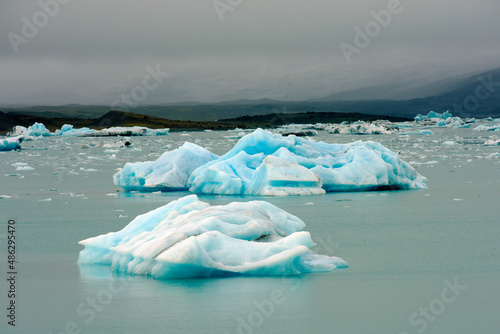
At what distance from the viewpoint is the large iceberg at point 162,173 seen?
11.1 metres

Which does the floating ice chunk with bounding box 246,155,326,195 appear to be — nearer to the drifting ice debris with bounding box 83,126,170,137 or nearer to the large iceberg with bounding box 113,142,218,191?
the large iceberg with bounding box 113,142,218,191

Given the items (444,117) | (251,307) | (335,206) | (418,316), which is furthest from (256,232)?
(444,117)

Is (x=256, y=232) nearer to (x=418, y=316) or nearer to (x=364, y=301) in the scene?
(x=364, y=301)

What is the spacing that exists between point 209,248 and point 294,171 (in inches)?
224

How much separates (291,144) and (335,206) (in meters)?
3.21

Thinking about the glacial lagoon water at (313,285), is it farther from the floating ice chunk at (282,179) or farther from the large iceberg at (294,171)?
the large iceberg at (294,171)

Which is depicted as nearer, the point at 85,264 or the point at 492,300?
the point at 492,300

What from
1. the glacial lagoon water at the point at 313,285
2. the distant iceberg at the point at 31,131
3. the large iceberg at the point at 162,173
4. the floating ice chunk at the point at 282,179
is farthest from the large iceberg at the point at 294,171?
the distant iceberg at the point at 31,131

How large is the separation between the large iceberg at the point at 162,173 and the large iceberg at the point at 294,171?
378 mm

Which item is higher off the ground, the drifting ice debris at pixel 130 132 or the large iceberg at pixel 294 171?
the large iceberg at pixel 294 171

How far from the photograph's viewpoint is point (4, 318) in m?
3.74

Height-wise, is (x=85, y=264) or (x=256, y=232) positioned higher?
(x=256, y=232)

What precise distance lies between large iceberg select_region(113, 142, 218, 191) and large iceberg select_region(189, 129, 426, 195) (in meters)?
0.38

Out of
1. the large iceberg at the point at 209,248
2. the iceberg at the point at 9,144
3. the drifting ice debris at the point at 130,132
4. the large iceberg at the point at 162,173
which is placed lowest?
the drifting ice debris at the point at 130,132
